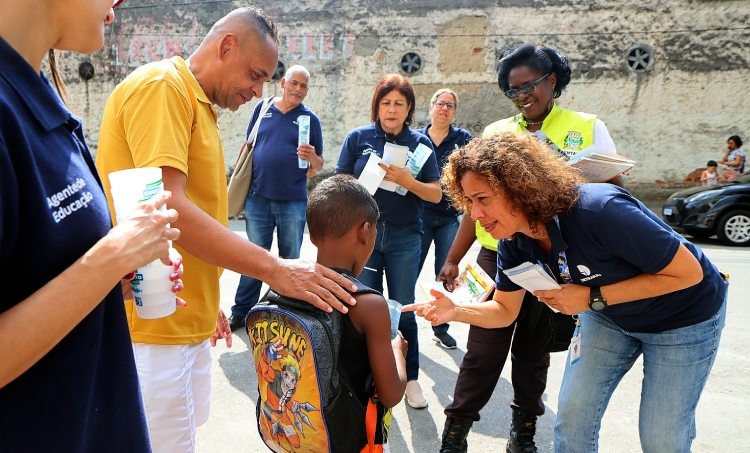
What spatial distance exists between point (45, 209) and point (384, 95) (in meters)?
3.10

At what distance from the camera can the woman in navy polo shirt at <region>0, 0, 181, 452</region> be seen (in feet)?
3.20

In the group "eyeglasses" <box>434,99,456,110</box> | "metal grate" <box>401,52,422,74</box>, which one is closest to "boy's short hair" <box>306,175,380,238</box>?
"eyeglasses" <box>434,99,456,110</box>

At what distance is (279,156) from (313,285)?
341cm

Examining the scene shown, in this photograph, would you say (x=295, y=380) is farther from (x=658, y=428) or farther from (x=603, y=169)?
(x=603, y=169)

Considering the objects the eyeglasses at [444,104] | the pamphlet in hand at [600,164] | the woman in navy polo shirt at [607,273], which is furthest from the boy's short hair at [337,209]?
the eyeglasses at [444,104]

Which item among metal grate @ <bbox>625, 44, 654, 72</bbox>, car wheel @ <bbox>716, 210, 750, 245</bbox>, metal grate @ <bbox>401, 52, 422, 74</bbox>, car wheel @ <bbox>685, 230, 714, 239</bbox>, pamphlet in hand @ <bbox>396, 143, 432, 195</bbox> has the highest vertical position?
metal grate @ <bbox>625, 44, 654, 72</bbox>

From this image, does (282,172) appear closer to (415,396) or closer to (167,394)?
(415,396)

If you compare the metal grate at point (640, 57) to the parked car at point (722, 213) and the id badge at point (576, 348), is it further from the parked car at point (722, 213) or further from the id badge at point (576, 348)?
the id badge at point (576, 348)

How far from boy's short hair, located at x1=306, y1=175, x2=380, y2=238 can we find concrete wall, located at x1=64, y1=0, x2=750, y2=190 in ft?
41.6

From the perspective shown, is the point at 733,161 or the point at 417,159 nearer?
the point at 417,159

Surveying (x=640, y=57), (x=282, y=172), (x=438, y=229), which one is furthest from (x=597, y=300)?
(x=640, y=57)

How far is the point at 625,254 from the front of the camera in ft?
6.87

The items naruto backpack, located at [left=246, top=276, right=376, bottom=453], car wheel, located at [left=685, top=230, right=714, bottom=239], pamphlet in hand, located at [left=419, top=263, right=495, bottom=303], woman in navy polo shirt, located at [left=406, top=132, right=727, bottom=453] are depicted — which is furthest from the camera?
car wheel, located at [left=685, top=230, right=714, bottom=239]

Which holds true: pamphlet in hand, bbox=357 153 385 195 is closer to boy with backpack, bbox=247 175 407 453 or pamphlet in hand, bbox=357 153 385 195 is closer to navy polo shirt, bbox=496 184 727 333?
navy polo shirt, bbox=496 184 727 333
